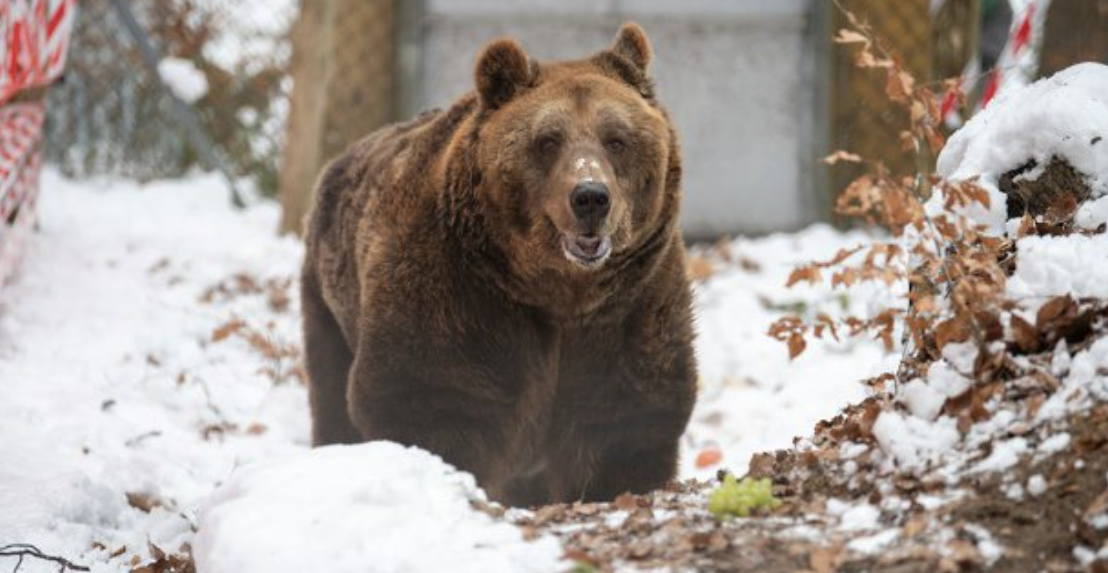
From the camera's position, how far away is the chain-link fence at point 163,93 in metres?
12.9

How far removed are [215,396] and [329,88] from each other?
3574mm

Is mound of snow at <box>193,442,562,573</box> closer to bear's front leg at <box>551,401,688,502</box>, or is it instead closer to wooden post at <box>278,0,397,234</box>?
bear's front leg at <box>551,401,688,502</box>

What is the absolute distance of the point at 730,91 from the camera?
416 inches

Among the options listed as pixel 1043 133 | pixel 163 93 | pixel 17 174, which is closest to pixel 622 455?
pixel 1043 133

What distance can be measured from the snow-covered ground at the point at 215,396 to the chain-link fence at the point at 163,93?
3.53ft

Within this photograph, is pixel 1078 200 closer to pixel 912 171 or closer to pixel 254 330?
pixel 254 330

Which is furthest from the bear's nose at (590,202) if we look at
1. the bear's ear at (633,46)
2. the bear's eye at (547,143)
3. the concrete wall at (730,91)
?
the concrete wall at (730,91)

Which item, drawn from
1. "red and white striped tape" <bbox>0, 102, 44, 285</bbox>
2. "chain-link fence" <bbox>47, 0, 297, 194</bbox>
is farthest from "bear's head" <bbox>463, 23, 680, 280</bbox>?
"chain-link fence" <bbox>47, 0, 297, 194</bbox>

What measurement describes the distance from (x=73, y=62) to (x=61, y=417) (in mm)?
7939

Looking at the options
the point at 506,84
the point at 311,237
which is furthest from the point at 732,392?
the point at 506,84

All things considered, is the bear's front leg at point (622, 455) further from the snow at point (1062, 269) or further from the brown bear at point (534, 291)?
the snow at point (1062, 269)

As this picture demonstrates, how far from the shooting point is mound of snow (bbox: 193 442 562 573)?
121 inches

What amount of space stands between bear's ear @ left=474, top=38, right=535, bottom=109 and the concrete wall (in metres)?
5.78

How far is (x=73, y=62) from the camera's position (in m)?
12.8
